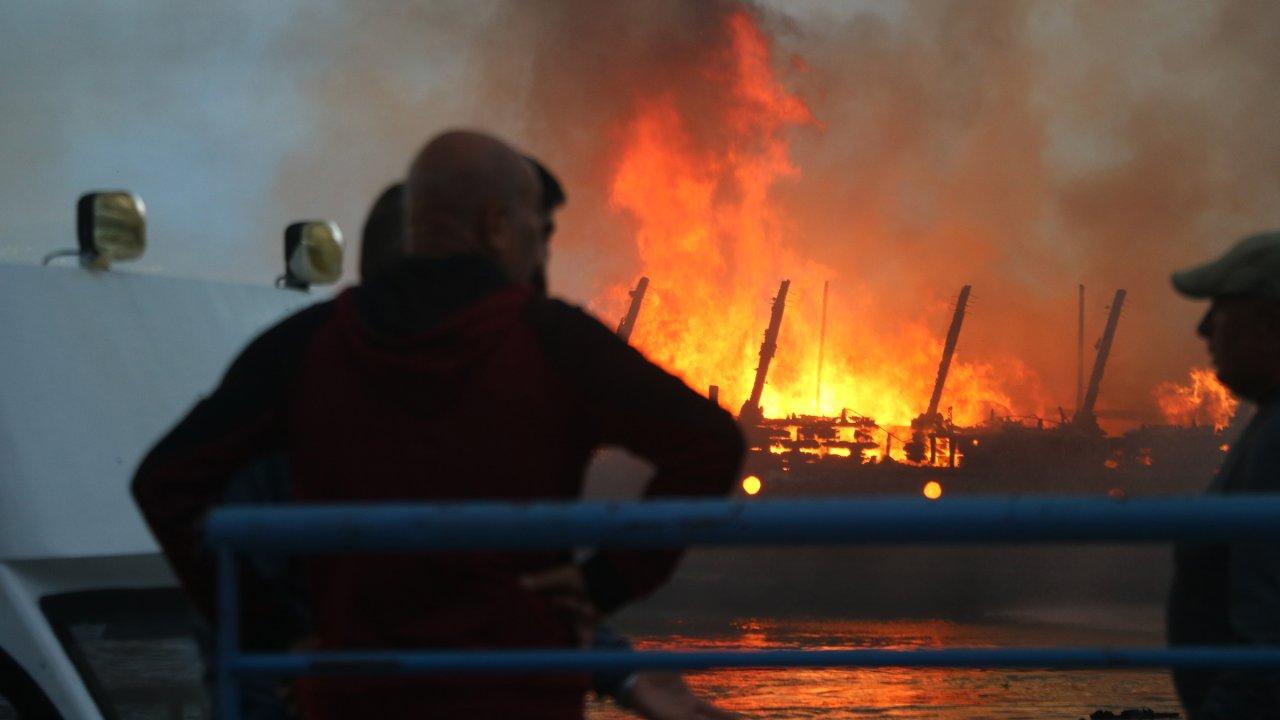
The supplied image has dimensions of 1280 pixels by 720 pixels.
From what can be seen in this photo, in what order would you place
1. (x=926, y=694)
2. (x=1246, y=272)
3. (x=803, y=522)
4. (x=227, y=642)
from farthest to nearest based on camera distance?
(x=926, y=694) < (x=1246, y=272) < (x=227, y=642) < (x=803, y=522)

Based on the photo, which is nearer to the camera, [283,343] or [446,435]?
[446,435]

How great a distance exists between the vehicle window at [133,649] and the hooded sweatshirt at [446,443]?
155 centimetres

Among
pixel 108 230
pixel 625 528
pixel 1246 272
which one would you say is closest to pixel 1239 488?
pixel 1246 272

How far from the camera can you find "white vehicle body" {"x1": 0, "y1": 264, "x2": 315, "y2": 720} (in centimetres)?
344

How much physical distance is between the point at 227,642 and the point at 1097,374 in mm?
80209

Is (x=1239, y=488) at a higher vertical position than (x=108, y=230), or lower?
lower

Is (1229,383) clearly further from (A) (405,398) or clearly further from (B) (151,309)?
(B) (151,309)

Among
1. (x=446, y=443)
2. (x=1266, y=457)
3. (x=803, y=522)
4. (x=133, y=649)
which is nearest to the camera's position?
(x=803, y=522)

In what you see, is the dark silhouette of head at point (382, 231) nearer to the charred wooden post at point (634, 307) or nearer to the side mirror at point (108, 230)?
the side mirror at point (108, 230)

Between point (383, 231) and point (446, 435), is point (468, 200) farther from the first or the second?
point (383, 231)

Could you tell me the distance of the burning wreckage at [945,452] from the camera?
233 feet

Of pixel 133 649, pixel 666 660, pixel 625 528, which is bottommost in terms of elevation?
pixel 133 649

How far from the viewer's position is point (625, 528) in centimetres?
159

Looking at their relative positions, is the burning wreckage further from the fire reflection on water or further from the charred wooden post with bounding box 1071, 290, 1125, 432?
the fire reflection on water
